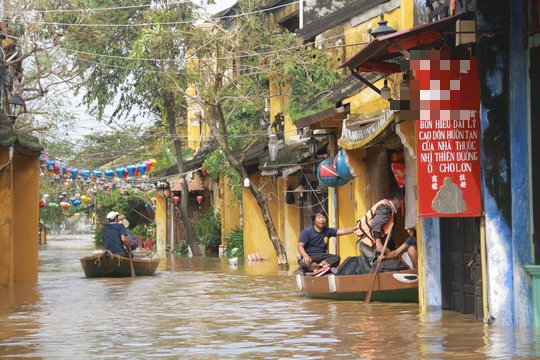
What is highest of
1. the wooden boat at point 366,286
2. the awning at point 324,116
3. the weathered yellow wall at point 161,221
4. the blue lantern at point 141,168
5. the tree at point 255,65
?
the tree at point 255,65

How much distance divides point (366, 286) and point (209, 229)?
29.6 metres

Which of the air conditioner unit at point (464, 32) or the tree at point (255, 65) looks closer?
the air conditioner unit at point (464, 32)

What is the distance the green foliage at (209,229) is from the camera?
152 feet

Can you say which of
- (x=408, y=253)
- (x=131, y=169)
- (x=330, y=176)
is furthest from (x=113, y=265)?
(x=408, y=253)

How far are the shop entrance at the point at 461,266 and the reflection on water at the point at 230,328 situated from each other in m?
0.28

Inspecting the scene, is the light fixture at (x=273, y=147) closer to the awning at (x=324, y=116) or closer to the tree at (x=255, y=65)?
the tree at (x=255, y=65)

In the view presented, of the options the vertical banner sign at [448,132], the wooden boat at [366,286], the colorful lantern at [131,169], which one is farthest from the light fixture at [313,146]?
the vertical banner sign at [448,132]

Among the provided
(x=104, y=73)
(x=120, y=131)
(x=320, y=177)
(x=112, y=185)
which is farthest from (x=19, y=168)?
(x=120, y=131)

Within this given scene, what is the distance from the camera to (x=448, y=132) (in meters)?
13.4

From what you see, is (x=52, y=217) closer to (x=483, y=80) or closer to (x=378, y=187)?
(x=378, y=187)

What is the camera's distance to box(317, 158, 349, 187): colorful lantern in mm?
23500

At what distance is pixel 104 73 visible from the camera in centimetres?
4338

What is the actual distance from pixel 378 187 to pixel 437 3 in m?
6.06

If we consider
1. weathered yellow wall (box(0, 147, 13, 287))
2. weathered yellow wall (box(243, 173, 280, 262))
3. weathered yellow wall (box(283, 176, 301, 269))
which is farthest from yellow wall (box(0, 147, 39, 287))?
weathered yellow wall (box(243, 173, 280, 262))
